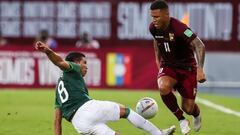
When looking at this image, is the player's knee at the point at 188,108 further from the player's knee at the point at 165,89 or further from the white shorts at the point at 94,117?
the white shorts at the point at 94,117

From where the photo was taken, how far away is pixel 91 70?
2303 centimetres

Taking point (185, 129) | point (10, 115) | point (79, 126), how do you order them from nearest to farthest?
1. point (79, 126)
2. point (185, 129)
3. point (10, 115)

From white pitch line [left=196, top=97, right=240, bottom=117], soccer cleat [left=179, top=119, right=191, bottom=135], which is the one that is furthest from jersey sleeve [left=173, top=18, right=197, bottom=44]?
white pitch line [left=196, top=97, right=240, bottom=117]

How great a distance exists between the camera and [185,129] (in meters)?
11.0

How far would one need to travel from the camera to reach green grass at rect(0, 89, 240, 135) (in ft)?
39.7

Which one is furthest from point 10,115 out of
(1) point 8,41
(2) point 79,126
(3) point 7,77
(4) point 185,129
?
(1) point 8,41

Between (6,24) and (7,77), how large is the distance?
3.39 metres

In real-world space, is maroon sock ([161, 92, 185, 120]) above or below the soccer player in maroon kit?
below

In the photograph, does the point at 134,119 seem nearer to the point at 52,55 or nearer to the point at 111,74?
the point at 52,55

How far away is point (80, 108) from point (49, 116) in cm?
538

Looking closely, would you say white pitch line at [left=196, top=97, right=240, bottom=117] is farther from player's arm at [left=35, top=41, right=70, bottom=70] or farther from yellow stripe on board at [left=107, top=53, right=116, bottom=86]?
player's arm at [left=35, top=41, right=70, bottom=70]

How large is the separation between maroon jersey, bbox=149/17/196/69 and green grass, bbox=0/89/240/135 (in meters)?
1.13

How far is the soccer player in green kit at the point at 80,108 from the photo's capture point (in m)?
9.08

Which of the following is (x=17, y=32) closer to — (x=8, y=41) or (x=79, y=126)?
(x=8, y=41)
